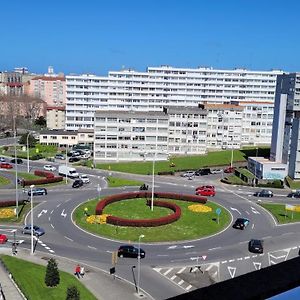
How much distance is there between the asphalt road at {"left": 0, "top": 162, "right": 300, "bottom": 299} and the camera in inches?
1010

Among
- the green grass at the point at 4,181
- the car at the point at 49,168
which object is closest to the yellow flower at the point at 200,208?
the green grass at the point at 4,181

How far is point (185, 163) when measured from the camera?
2574 inches

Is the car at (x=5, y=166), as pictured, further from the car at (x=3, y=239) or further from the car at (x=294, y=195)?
the car at (x=294, y=195)

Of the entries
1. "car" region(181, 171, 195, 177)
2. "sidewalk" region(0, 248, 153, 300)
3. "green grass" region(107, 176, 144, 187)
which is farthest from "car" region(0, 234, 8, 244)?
"car" region(181, 171, 195, 177)

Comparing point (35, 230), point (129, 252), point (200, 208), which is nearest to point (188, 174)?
point (200, 208)

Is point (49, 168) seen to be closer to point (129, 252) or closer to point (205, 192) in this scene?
point (205, 192)

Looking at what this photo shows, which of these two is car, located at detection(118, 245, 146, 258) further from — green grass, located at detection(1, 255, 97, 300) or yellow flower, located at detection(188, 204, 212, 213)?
yellow flower, located at detection(188, 204, 212, 213)

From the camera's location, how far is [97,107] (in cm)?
9425

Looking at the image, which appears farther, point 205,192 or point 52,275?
point 205,192

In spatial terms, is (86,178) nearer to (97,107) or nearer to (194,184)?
(194,184)

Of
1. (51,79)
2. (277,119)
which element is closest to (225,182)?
(277,119)

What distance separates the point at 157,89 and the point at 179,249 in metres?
73.8

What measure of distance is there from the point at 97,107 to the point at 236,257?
6972 centimetres

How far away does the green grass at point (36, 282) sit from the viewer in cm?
2259
